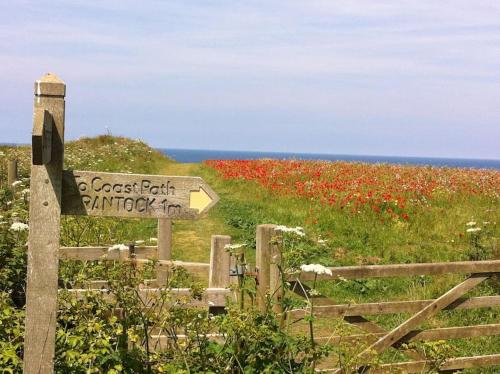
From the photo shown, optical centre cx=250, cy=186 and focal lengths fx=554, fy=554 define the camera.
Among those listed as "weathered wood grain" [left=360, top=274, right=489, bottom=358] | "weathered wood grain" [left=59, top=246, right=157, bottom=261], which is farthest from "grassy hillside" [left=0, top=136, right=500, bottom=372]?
"weathered wood grain" [left=360, top=274, right=489, bottom=358]

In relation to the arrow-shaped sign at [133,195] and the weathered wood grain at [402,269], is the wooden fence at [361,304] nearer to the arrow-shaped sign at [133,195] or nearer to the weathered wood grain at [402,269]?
the weathered wood grain at [402,269]

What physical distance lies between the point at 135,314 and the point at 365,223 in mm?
9630

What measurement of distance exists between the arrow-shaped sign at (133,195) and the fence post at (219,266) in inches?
43.9

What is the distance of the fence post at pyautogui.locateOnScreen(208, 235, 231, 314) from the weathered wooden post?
65.3 inches

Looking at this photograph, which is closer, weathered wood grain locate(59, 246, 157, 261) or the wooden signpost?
the wooden signpost

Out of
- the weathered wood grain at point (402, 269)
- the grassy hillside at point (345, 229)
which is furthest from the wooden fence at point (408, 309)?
the grassy hillside at point (345, 229)

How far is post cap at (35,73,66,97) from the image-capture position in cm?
362

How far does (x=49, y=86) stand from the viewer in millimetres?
3629

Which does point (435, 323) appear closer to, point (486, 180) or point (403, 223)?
point (403, 223)

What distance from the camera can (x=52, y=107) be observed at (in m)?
3.64

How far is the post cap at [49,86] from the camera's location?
362cm

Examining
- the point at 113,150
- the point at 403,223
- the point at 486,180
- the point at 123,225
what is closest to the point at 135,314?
the point at 123,225

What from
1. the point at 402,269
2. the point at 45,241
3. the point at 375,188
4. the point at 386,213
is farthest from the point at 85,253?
the point at 375,188

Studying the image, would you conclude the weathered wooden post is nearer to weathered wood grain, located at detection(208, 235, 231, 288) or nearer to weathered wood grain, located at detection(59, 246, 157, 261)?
weathered wood grain, located at detection(208, 235, 231, 288)
